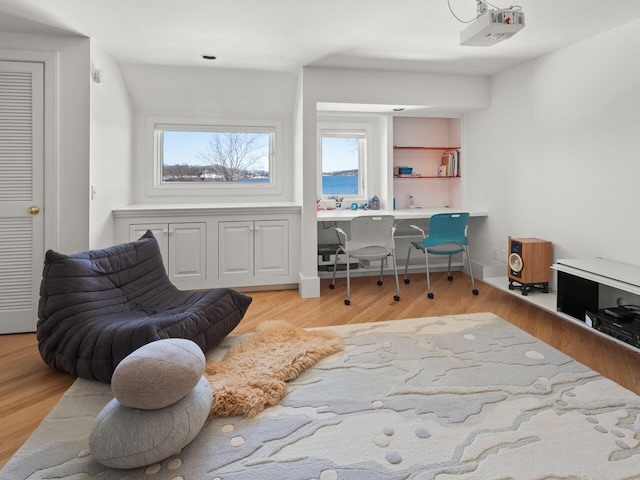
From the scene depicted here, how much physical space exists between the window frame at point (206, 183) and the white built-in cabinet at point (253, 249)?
736mm

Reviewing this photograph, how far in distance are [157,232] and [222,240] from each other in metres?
0.61

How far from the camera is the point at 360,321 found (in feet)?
10.9

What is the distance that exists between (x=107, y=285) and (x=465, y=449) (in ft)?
7.26

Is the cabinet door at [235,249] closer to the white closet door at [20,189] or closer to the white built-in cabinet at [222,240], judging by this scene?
the white built-in cabinet at [222,240]

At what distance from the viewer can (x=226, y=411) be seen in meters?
1.93

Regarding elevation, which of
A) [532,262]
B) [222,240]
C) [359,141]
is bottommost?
[532,262]

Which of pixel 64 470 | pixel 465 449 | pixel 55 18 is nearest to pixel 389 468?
pixel 465 449

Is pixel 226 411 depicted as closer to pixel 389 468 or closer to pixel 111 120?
pixel 389 468

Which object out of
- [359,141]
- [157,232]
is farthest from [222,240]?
[359,141]

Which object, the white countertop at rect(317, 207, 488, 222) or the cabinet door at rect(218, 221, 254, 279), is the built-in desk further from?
the cabinet door at rect(218, 221, 254, 279)

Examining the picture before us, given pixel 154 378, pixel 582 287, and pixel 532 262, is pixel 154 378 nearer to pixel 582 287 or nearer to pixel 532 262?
pixel 582 287

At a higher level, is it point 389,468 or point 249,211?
point 249,211

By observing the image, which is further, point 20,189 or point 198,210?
point 198,210

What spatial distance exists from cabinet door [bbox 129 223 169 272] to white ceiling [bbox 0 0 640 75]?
151cm
